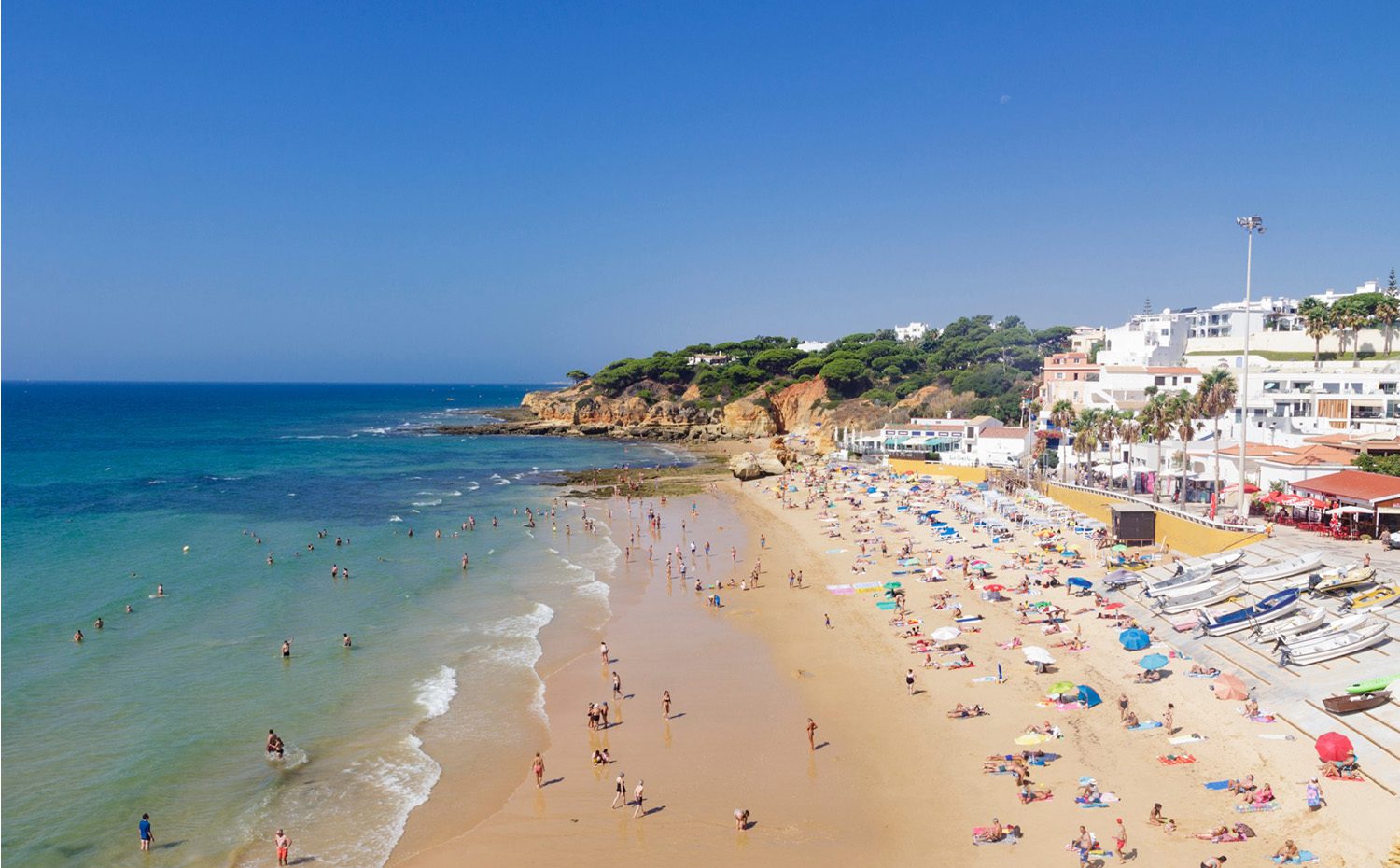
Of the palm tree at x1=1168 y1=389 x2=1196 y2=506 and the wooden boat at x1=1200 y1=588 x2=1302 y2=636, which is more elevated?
the palm tree at x1=1168 y1=389 x2=1196 y2=506

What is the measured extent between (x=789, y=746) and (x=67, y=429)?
128481 millimetres

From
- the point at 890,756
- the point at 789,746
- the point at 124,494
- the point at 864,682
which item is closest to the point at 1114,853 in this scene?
the point at 890,756

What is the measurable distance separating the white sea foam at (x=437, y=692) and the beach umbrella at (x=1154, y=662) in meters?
17.0

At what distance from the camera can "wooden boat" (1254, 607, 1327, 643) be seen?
20.5m

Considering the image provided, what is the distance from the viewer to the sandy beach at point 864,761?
46.9 ft

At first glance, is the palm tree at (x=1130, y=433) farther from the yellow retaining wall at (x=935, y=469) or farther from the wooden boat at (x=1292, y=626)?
the wooden boat at (x=1292, y=626)

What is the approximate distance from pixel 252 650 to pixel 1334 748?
2685 centimetres

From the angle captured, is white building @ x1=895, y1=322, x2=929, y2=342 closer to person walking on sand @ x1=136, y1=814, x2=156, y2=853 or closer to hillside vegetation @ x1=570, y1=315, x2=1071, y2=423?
hillside vegetation @ x1=570, y1=315, x2=1071, y2=423

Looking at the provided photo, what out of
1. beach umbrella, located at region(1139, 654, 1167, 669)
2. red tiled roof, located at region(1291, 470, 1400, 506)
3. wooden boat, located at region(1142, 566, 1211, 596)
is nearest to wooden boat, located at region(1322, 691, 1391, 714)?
beach umbrella, located at region(1139, 654, 1167, 669)

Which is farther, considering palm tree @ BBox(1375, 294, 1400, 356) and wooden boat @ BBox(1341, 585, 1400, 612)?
palm tree @ BBox(1375, 294, 1400, 356)

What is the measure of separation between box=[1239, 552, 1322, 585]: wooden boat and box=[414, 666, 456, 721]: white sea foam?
22.6m

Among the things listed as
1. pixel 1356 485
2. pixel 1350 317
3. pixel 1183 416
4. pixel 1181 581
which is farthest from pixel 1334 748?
pixel 1350 317

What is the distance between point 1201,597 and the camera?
78.7 ft

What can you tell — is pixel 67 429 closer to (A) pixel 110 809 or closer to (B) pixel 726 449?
(B) pixel 726 449
